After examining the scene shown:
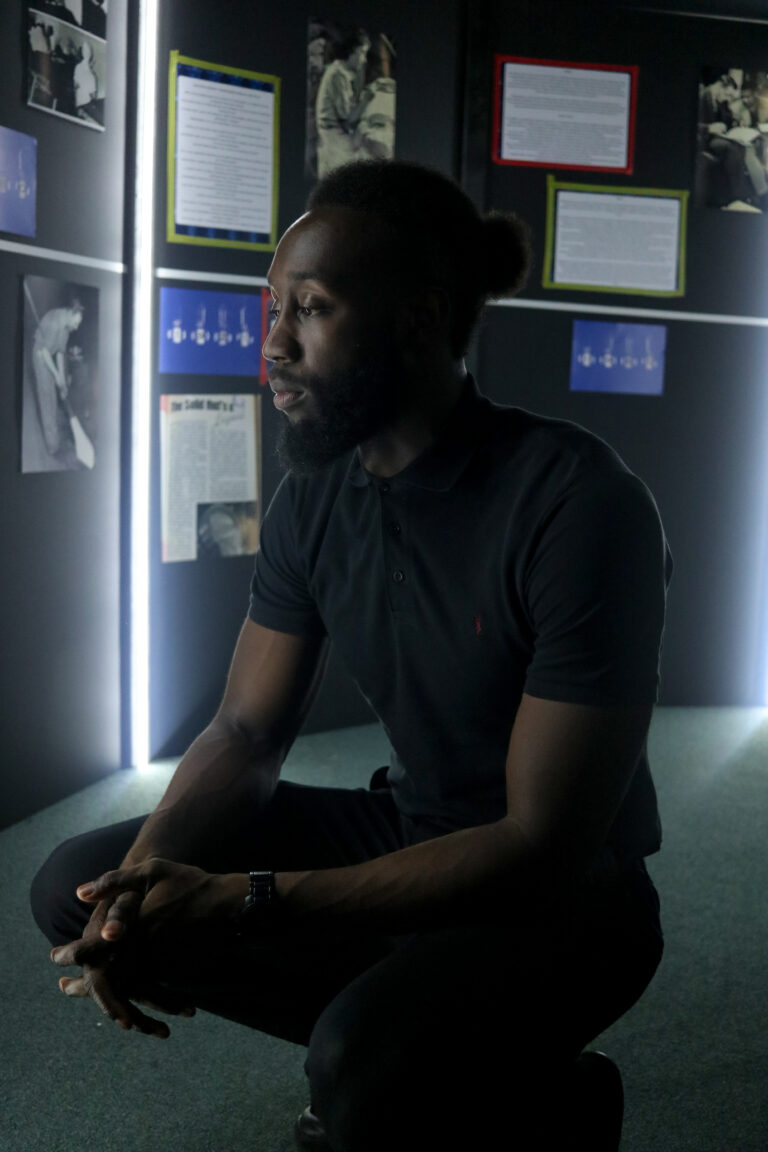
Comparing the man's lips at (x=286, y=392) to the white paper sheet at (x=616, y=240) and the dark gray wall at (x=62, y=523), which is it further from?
the white paper sheet at (x=616, y=240)

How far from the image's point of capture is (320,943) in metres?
1.38

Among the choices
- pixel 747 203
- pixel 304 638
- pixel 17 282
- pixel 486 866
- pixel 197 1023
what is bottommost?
pixel 197 1023

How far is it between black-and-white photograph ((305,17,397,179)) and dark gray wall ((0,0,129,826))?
54 cm

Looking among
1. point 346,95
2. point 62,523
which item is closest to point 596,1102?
point 62,523

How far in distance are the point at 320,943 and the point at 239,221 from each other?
2118 millimetres

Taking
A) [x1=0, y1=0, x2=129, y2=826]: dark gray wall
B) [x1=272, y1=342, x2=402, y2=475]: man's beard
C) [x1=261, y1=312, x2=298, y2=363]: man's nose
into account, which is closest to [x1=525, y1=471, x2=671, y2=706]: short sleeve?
[x1=272, y1=342, x2=402, y2=475]: man's beard

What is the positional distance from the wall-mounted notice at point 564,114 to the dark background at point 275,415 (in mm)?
42

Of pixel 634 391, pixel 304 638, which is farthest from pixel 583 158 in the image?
pixel 304 638

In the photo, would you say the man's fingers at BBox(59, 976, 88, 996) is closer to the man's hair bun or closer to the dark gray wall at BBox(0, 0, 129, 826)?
the man's hair bun

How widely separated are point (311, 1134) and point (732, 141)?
3.21m

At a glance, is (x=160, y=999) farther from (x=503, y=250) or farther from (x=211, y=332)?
(x=211, y=332)

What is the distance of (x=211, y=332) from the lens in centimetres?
298

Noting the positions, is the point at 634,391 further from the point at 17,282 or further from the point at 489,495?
the point at 489,495

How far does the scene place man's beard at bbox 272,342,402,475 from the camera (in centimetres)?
144
